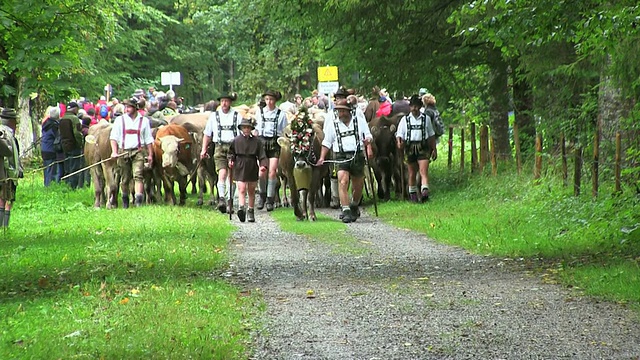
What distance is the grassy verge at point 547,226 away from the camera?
1212 cm

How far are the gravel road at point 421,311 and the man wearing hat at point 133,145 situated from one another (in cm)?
913

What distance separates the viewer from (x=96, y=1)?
2119 centimetres

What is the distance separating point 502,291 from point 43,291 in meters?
4.17

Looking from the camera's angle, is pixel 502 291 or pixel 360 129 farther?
pixel 360 129

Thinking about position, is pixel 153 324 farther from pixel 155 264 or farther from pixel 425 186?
pixel 425 186

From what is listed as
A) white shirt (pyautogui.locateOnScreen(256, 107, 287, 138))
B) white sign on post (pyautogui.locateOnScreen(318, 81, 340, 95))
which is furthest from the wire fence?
white sign on post (pyautogui.locateOnScreen(318, 81, 340, 95))

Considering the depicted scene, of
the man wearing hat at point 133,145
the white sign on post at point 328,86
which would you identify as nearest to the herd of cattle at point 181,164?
the man wearing hat at point 133,145

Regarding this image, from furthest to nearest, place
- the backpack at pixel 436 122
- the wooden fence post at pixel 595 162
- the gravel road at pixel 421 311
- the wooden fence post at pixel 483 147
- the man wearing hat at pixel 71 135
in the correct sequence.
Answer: the man wearing hat at pixel 71 135, the wooden fence post at pixel 483 147, the backpack at pixel 436 122, the wooden fence post at pixel 595 162, the gravel road at pixel 421 311

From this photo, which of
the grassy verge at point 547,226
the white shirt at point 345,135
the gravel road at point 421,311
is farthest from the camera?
the white shirt at point 345,135

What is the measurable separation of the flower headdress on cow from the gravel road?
5954mm

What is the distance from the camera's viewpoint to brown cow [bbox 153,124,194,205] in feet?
79.9

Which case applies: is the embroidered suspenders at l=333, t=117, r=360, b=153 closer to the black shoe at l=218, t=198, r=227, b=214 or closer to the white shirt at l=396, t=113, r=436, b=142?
the black shoe at l=218, t=198, r=227, b=214

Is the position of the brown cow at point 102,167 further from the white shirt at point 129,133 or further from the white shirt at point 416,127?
the white shirt at point 416,127

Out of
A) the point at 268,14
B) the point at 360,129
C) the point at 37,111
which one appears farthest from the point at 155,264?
the point at 37,111
